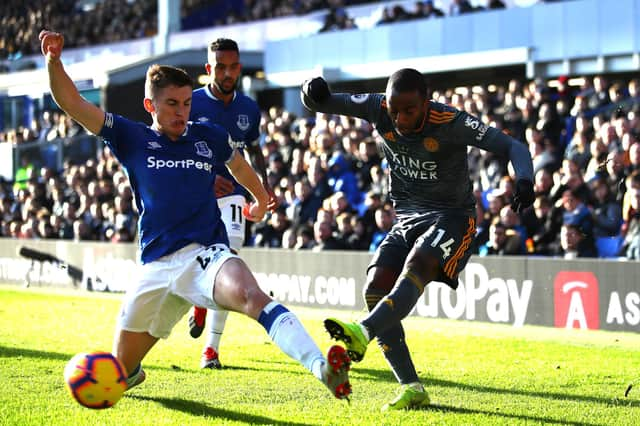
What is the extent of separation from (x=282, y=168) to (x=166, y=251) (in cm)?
1405

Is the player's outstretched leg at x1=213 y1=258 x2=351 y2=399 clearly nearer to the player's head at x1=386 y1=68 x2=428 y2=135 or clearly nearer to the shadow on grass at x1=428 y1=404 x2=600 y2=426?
the player's head at x1=386 y1=68 x2=428 y2=135

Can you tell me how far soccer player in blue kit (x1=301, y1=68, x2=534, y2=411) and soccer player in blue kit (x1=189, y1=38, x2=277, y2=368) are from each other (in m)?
2.37

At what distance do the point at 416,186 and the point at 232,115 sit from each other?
3.05m

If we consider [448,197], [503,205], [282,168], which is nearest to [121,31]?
[282,168]

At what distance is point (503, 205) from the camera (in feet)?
51.8

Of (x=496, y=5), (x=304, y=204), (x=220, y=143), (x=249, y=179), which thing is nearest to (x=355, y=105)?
(x=249, y=179)

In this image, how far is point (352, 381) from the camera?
923 centimetres

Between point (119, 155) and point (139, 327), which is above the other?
point (119, 155)

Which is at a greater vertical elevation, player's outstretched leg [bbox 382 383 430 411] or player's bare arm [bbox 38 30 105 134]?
player's bare arm [bbox 38 30 105 134]

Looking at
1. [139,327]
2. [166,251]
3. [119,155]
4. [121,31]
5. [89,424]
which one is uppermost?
[121,31]

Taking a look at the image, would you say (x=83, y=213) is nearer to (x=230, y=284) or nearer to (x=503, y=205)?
(x=503, y=205)

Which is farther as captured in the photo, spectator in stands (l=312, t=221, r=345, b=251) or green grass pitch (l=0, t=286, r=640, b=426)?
spectator in stands (l=312, t=221, r=345, b=251)

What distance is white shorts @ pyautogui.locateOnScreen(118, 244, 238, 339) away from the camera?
6.80 metres

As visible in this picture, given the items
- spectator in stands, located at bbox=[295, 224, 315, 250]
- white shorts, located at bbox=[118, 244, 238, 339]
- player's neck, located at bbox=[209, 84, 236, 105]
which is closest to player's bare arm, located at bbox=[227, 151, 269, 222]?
white shorts, located at bbox=[118, 244, 238, 339]
